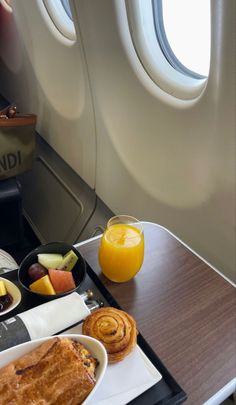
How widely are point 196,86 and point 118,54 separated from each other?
0.35 metres

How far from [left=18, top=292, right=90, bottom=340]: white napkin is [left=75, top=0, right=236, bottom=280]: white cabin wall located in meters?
0.51

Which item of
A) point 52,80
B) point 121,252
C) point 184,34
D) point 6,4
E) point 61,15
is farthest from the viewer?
point 6,4

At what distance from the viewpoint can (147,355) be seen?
25.1 inches

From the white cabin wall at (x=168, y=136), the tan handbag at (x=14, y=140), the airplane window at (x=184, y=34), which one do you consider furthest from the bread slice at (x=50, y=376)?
the tan handbag at (x=14, y=140)

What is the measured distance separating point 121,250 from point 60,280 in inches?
5.5

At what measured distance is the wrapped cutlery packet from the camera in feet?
1.94

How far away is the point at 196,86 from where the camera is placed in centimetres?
97

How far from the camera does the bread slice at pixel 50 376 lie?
1.59 feet

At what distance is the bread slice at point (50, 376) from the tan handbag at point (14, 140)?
120 cm

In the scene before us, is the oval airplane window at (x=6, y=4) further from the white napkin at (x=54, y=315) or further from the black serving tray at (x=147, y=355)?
the white napkin at (x=54, y=315)

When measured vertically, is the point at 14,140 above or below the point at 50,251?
above

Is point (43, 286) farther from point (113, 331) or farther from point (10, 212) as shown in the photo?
point (10, 212)

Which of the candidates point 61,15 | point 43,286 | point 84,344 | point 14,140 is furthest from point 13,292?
point 61,15

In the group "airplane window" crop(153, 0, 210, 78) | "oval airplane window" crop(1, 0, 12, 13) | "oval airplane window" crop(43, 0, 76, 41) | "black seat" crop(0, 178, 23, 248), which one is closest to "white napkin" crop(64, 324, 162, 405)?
"airplane window" crop(153, 0, 210, 78)
